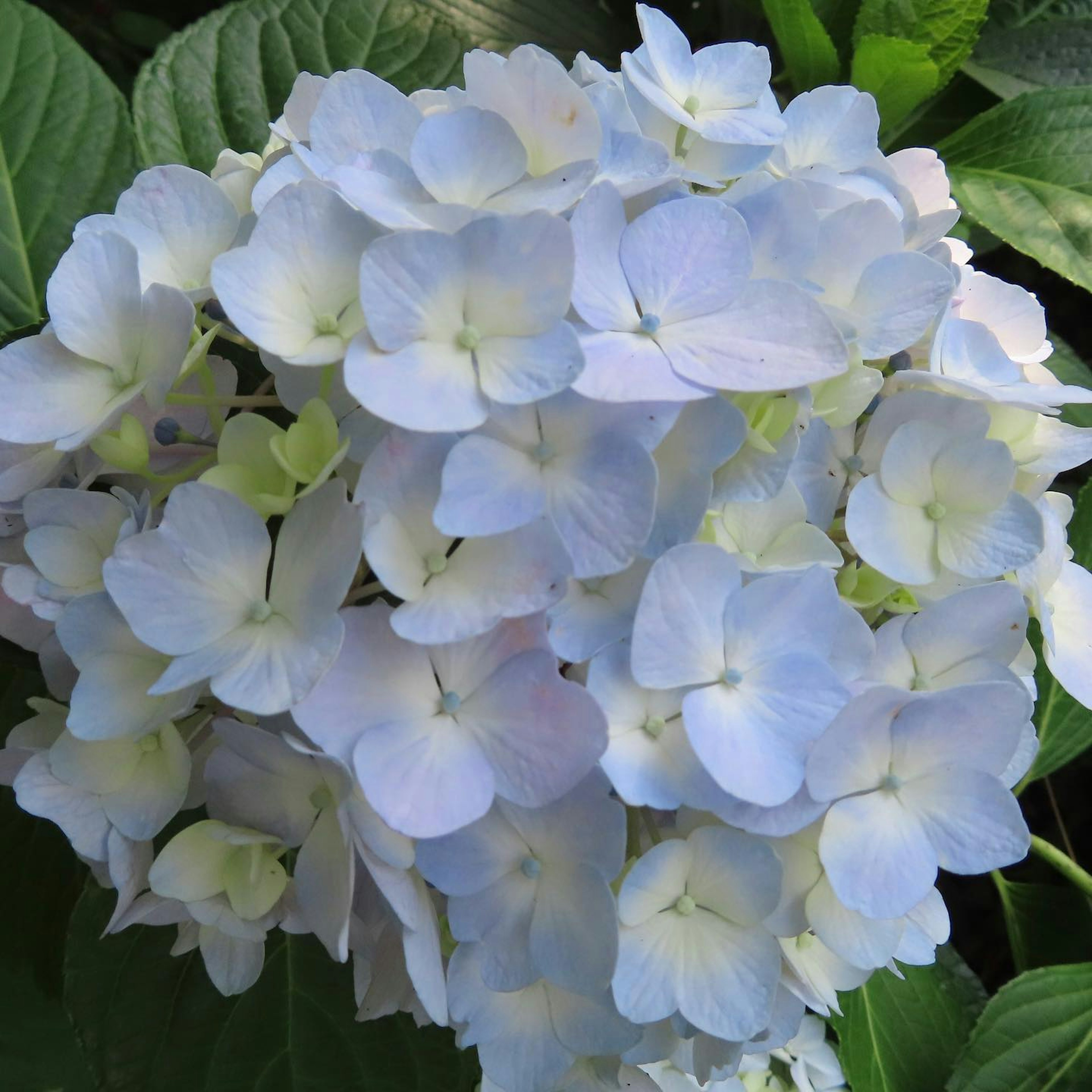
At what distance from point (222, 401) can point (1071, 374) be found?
0.74m

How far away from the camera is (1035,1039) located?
0.77 meters

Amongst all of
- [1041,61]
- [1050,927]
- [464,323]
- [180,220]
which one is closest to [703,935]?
[464,323]

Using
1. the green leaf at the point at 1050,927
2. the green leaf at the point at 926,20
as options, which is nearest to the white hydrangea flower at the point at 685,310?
the green leaf at the point at 926,20

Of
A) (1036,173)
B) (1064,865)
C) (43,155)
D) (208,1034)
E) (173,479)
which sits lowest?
(208,1034)

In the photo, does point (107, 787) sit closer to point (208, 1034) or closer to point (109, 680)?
point (109, 680)

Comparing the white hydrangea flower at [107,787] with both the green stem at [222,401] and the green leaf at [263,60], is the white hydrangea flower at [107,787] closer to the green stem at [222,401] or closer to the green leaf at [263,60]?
the green stem at [222,401]

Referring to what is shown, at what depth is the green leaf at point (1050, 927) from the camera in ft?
2.95

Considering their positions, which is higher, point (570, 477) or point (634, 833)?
point (570, 477)

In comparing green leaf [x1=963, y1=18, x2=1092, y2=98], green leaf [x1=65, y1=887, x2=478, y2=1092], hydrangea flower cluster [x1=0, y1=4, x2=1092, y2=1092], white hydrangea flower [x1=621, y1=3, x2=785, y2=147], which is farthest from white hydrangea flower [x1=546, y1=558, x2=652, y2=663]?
green leaf [x1=963, y1=18, x2=1092, y2=98]

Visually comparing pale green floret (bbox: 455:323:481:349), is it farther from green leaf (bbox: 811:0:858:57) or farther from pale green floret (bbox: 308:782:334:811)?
green leaf (bbox: 811:0:858:57)

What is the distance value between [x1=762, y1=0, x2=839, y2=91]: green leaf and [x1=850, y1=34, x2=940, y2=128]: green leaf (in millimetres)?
23

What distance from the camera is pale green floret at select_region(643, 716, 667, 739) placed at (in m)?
0.38

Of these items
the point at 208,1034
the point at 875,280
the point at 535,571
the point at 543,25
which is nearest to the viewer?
the point at 535,571

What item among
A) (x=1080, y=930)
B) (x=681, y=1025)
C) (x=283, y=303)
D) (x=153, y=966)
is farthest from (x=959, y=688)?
(x=1080, y=930)
